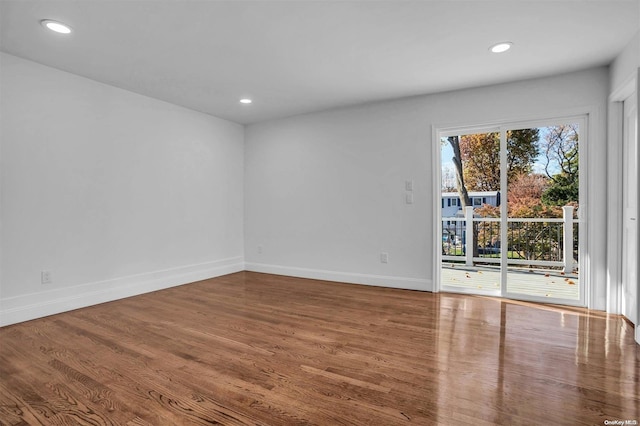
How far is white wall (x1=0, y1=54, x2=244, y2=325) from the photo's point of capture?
10.4ft

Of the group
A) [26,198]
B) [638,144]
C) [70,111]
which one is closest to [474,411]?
[638,144]

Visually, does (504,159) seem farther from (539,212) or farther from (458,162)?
(458,162)

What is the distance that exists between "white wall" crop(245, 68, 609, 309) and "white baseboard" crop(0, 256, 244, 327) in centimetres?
107

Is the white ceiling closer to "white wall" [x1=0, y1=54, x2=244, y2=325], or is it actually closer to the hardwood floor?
"white wall" [x1=0, y1=54, x2=244, y2=325]

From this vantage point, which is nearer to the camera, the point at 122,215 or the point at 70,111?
the point at 70,111

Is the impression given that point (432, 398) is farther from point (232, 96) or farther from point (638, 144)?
point (232, 96)

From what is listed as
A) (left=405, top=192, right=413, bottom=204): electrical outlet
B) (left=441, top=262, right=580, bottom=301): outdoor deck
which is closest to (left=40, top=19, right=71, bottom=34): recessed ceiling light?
(left=405, top=192, right=413, bottom=204): electrical outlet

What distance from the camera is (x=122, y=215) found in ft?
13.3

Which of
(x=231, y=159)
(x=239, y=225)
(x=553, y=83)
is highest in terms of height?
(x=553, y=83)

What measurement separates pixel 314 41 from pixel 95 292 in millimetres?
3455

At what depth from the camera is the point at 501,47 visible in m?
2.96

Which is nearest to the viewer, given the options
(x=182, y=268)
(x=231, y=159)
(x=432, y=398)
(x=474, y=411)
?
(x=474, y=411)

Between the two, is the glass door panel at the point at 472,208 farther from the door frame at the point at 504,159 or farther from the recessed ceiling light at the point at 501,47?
the recessed ceiling light at the point at 501,47

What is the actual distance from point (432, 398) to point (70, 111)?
4.16m
